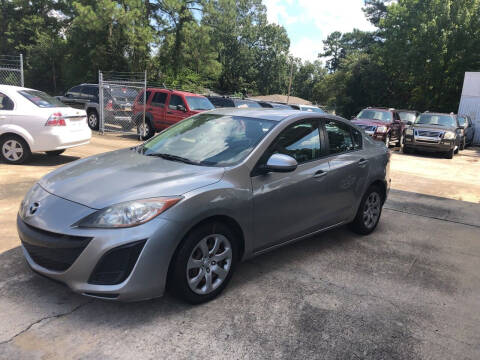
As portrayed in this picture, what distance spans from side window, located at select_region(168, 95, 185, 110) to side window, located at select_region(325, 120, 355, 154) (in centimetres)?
968

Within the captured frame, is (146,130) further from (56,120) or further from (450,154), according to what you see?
(450,154)

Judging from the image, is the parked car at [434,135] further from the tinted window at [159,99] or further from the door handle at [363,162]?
the door handle at [363,162]

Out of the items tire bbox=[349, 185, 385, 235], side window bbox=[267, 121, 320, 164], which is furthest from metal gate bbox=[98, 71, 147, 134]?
side window bbox=[267, 121, 320, 164]

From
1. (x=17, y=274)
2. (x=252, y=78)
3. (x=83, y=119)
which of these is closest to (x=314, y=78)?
(x=252, y=78)

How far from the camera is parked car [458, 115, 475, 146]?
1838 centimetres

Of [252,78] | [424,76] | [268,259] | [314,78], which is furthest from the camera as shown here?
[314,78]

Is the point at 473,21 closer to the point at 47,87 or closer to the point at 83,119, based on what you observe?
the point at 83,119

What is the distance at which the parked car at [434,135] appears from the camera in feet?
47.5

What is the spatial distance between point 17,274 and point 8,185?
3.49 m

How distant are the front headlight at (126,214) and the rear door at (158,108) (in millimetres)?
11334

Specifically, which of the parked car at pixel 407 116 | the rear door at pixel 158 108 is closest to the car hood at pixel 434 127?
the parked car at pixel 407 116

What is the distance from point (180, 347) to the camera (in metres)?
2.67

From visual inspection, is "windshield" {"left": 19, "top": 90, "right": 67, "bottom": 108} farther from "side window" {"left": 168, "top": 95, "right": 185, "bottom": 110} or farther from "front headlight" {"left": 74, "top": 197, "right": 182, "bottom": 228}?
"front headlight" {"left": 74, "top": 197, "right": 182, "bottom": 228}

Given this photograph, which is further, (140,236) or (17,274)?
(17,274)
